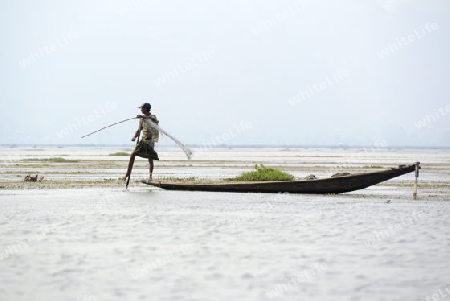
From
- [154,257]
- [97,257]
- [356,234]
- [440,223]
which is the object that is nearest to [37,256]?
[97,257]

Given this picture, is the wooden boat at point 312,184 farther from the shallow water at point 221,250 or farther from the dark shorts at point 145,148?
the shallow water at point 221,250

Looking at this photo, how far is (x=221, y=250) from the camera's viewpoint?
8.63 m

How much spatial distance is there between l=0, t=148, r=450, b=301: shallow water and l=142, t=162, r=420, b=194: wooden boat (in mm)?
1351

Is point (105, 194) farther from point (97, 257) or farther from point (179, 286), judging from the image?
point (179, 286)

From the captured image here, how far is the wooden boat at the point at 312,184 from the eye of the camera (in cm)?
1580

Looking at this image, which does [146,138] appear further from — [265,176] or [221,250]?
[221,250]

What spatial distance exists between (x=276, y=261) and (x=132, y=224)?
11.7 ft

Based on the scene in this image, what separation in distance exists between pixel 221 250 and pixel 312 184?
26.7ft

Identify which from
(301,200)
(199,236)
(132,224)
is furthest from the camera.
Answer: (301,200)

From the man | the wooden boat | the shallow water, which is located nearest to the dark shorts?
the man

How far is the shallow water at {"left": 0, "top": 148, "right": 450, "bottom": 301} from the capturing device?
670 cm

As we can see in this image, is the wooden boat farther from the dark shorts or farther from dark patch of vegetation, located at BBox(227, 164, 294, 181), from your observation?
dark patch of vegetation, located at BBox(227, 164, 294, 181)

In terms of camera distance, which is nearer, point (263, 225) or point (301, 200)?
point (263, 225)

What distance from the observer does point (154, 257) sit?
8.15 m
